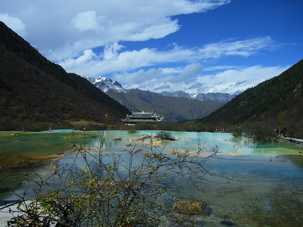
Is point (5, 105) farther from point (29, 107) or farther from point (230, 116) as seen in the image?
point (230, 116)

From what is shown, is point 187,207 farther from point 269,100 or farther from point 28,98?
point 269,100

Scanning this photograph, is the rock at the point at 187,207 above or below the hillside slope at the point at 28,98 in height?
below

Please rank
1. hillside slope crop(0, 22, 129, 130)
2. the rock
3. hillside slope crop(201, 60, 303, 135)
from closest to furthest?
the rock → hillside slope crop(0, 22, 129, 130) → hillside slope crop(201, 60, 303, 135)

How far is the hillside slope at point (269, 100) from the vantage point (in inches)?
3446

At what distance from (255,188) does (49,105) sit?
66.4 meters

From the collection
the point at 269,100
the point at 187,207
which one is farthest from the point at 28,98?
the point at 269,100

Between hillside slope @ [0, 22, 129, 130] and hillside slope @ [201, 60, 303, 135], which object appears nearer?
hillside slope @ [0, 22, 129, 130]

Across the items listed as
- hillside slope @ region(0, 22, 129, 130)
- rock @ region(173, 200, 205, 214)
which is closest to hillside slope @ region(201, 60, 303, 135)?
hillside slope @ region(0, 22, 129, 130)

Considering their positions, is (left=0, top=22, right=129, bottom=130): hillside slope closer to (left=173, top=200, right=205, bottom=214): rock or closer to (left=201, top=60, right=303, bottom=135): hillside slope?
(left=173, top=200, right=205, bottom=214): rock

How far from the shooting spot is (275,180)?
14.4 metres

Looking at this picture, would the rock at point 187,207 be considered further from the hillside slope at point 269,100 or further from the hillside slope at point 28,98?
the hillside slope at point 269,100

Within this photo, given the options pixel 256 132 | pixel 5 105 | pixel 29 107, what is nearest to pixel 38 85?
pixel 29 107

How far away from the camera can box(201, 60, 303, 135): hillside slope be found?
87.5 metres

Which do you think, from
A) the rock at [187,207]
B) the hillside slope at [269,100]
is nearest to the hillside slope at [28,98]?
the rock at [187,207]
